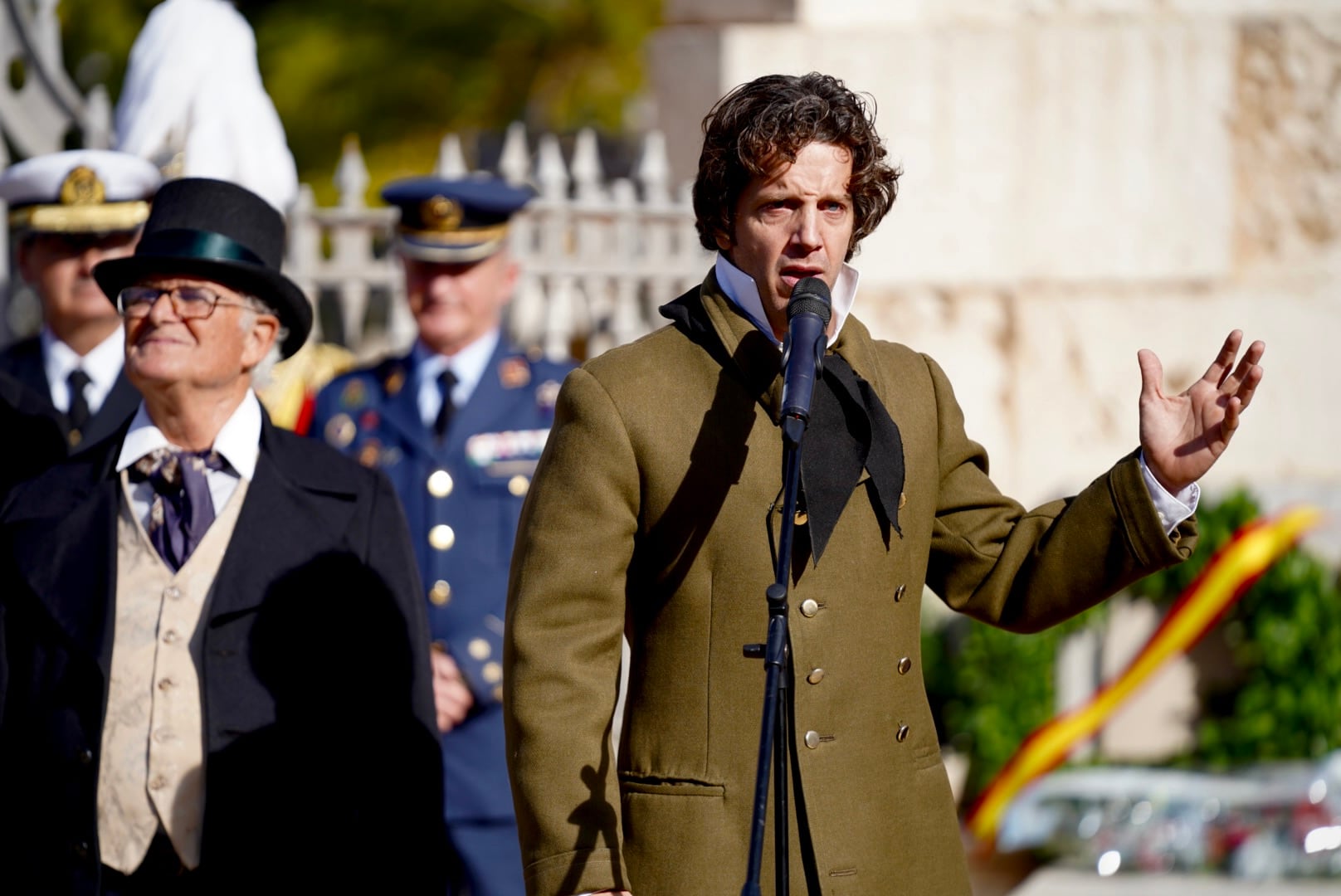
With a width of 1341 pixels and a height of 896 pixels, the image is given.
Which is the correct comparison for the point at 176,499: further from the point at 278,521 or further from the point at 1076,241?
the point at 1076,241

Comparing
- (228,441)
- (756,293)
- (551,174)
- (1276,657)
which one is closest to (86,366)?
(228,441)

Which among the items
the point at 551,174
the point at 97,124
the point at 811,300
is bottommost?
the point at 811,300

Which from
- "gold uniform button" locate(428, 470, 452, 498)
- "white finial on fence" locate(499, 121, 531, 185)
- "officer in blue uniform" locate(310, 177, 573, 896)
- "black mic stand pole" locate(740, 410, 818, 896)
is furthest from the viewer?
"white finial on fence" locate(499, 121, 531, 185)

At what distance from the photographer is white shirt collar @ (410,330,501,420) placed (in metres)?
5.31

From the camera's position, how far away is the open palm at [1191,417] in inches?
115

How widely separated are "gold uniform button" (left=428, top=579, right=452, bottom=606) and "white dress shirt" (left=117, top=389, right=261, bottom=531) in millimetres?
1227

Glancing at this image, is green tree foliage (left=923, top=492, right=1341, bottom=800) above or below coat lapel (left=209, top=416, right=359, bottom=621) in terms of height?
below

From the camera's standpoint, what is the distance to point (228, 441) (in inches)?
149

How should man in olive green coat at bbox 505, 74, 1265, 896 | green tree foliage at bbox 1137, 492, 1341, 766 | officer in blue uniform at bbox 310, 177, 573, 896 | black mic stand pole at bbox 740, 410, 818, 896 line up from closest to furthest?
1. black mic stand pole at bbox 740, 410, 818, 896
2. man in olive green coat at bbox 505, 74, 1265, 896
3. officer in blue uniform at bbox 310, 177, 573, 896
4. green tree foliage at bbox 1137, 492, 1341, 766

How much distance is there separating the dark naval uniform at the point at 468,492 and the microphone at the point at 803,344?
7.48 ft

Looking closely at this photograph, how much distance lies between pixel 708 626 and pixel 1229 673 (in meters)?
5.05

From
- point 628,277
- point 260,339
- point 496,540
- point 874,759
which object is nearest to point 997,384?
point 628,277

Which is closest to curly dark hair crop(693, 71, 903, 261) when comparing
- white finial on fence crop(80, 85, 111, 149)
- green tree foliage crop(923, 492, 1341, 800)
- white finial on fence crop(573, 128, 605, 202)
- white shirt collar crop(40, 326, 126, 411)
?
white shirt collar crop(40, 326, 126, 411)

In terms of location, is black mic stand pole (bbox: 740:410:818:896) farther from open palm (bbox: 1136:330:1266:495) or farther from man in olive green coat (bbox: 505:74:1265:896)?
open palm (bbox: 1136:330:1266:495)
